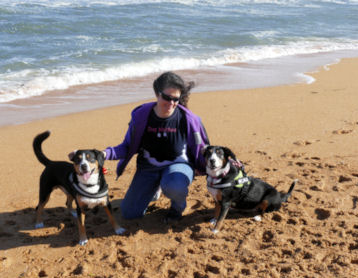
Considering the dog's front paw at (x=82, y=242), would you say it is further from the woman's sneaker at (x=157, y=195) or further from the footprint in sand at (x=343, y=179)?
the footprint in sand at (x=343, y=179)

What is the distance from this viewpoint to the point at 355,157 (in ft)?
17.6

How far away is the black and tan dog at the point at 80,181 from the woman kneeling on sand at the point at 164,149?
0.99ft

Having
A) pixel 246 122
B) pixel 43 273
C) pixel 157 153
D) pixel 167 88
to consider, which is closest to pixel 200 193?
pixel 157 153

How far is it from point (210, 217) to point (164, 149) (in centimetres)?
87

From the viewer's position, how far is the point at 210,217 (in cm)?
425

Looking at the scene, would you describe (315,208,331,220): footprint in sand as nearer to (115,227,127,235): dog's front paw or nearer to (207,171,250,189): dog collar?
(207,171,250,189): dog collar

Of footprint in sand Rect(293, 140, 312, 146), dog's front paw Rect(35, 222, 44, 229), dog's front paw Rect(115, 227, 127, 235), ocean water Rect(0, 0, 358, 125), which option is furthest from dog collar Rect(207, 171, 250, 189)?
ocean water Rect(0, 0, 358, 125)

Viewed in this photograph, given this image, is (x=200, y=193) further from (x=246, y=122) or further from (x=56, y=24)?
(x=56, y=24)

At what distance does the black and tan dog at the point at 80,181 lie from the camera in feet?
11.6

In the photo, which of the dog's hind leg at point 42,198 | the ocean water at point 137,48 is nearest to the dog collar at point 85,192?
the dog's hind leg at point 42,198

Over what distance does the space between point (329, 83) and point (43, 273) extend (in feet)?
26.1

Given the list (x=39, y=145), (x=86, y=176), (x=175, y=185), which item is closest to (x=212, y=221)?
(x=175, y=185)

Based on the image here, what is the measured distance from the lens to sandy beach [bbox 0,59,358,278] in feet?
11.2

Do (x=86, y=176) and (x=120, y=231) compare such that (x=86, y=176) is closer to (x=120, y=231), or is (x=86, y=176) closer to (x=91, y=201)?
(x=91, y=201)
